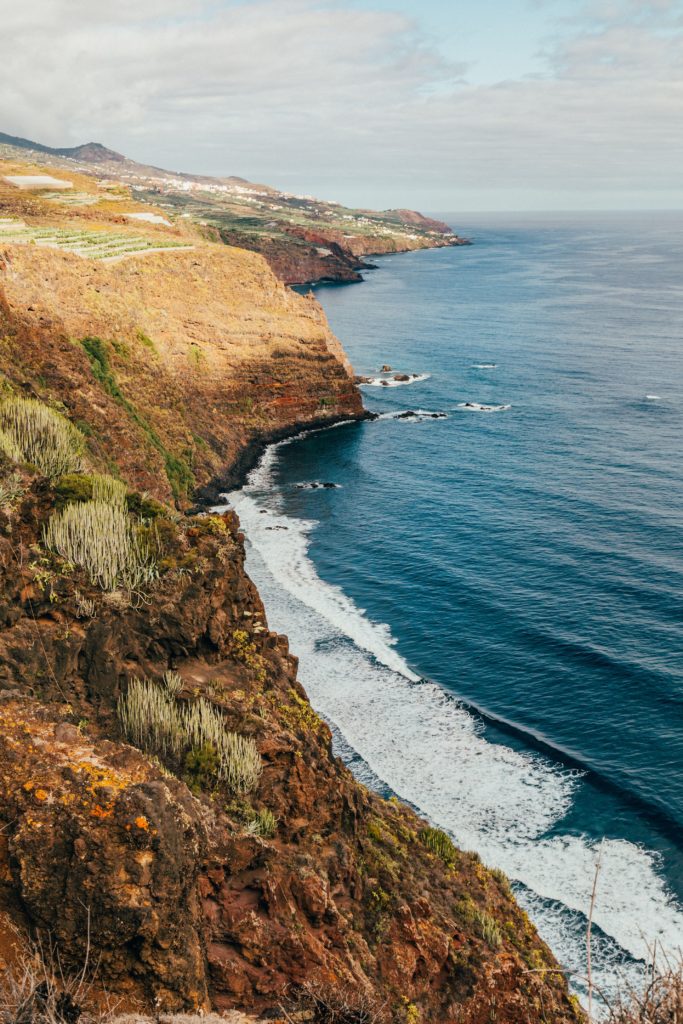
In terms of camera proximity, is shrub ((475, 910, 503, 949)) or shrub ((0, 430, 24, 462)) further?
shrub ((0, 430, 24, 462))

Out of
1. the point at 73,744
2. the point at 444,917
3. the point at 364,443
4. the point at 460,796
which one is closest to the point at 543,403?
the point at 364,443

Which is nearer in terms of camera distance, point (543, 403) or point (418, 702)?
point (418, 702)

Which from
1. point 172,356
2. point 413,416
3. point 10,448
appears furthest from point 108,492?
point 413,416

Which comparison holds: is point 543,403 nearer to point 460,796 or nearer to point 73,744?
point 460,796

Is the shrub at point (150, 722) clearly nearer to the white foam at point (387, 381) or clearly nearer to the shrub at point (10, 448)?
the shrub at point (10, 448)

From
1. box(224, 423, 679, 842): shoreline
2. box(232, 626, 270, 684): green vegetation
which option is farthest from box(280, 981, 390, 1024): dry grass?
box(224, 423, 679, 842): shoreline

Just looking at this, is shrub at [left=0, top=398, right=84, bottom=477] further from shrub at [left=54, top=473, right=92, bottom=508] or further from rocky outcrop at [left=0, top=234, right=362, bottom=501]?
rocky outcrop at [left=0, top=234, right=362, bottom=501]

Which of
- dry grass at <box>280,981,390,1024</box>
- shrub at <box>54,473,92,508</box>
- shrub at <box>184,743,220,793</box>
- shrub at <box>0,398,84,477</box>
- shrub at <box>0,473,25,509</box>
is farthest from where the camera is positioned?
shrub at <box>0,398,84,477</box>
